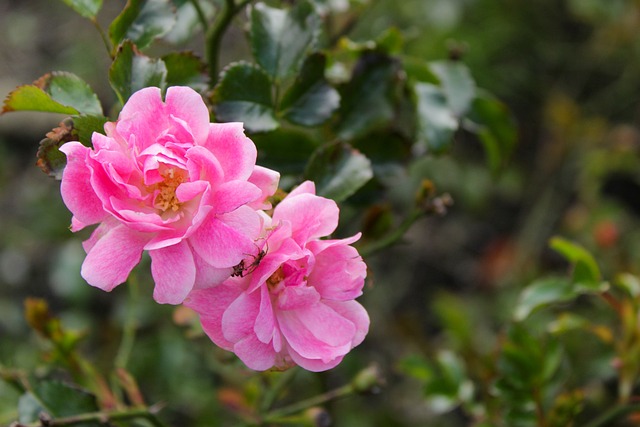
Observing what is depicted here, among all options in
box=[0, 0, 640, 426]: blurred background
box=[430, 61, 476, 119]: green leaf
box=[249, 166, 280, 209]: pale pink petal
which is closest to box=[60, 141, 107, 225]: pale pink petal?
box=[249, 166, 280, 209]: pale pink petal

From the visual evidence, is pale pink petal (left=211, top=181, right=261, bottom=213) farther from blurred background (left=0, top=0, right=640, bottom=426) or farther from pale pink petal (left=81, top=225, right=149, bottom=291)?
blurred background (left=0, top=0, right=640, bottom=426)

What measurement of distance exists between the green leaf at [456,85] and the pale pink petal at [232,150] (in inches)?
16.9

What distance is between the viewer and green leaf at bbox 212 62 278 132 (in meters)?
0.64

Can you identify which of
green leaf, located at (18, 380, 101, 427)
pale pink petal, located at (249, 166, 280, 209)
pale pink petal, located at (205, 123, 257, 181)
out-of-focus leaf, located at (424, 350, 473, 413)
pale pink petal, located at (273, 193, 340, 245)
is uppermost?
pale pink petal, located at (205, 123, 257, 181)

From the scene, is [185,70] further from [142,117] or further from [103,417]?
[103,417]

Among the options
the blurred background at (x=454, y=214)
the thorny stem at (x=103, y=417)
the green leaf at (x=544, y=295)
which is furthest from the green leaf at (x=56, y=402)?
the blurred background at (x=454, y=214)

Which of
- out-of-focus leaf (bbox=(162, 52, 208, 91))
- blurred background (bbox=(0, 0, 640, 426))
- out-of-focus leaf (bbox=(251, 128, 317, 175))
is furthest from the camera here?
blurred background (bbox=(0, 0, 640, 426))

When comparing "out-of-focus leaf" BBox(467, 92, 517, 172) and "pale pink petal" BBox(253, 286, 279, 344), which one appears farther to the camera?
"out-of-focus leaf" BBox(467, 92, 517, 172)

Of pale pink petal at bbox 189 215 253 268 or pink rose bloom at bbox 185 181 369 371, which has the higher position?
pale pink petal at bbox 189 215 253 268

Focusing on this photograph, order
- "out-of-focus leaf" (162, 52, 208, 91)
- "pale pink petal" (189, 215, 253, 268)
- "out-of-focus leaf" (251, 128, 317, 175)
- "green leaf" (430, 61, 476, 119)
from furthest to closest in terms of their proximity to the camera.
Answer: "green leaf" (430, 61, 476, 119) < "out-of-focus leaf" (251, 128, 317, 175) < "out-of-focus leaf" (162, 52, 208, 91) < "pale pink petal" (189, 215, 253, 268)

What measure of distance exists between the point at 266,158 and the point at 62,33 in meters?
2.07

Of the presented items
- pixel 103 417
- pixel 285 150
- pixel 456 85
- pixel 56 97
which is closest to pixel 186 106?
pixel 56 97

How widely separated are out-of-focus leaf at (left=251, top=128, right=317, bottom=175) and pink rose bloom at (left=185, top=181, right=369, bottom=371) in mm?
200

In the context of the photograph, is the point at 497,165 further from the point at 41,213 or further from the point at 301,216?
the point at 41,213
